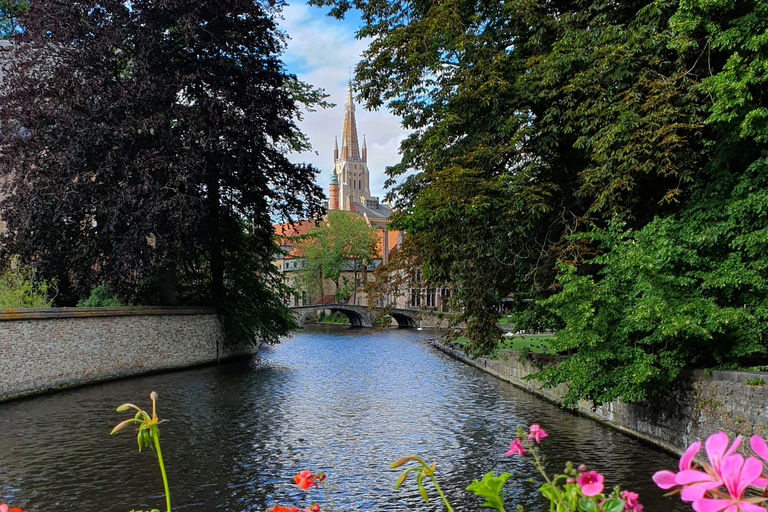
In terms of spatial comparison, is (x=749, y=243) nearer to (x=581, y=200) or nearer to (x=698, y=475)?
(x=581, y=200)

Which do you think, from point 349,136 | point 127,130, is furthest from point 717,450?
point 349,136

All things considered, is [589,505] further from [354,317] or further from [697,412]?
[354,317]

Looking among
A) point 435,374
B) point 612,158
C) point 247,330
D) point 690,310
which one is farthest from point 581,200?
point 247,330

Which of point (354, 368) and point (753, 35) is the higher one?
point (753, 35)

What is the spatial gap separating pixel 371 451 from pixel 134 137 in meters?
13.9

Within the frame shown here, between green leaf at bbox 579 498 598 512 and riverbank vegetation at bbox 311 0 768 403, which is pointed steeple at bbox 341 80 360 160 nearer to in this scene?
riverbank vegetation at bbox 311 0 768 403

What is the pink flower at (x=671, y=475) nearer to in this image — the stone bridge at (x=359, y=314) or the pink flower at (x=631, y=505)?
the pink flower at (x=631, y=505)

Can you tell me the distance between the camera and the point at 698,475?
3.73ft

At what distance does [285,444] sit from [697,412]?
7645mm

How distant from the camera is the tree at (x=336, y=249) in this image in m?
68.8

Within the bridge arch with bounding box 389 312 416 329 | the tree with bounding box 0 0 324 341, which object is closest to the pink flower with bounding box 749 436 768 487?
the tree with bounding box 0 0 324 341

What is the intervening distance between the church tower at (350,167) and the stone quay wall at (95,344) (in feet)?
393

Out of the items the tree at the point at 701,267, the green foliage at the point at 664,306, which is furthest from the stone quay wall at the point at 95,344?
the green foliage at the point at 664,306

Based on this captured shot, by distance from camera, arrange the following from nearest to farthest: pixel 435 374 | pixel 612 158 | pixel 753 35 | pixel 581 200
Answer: pixel 753 35
pixel 612 158
pixel 581 200
pixel 435 374
